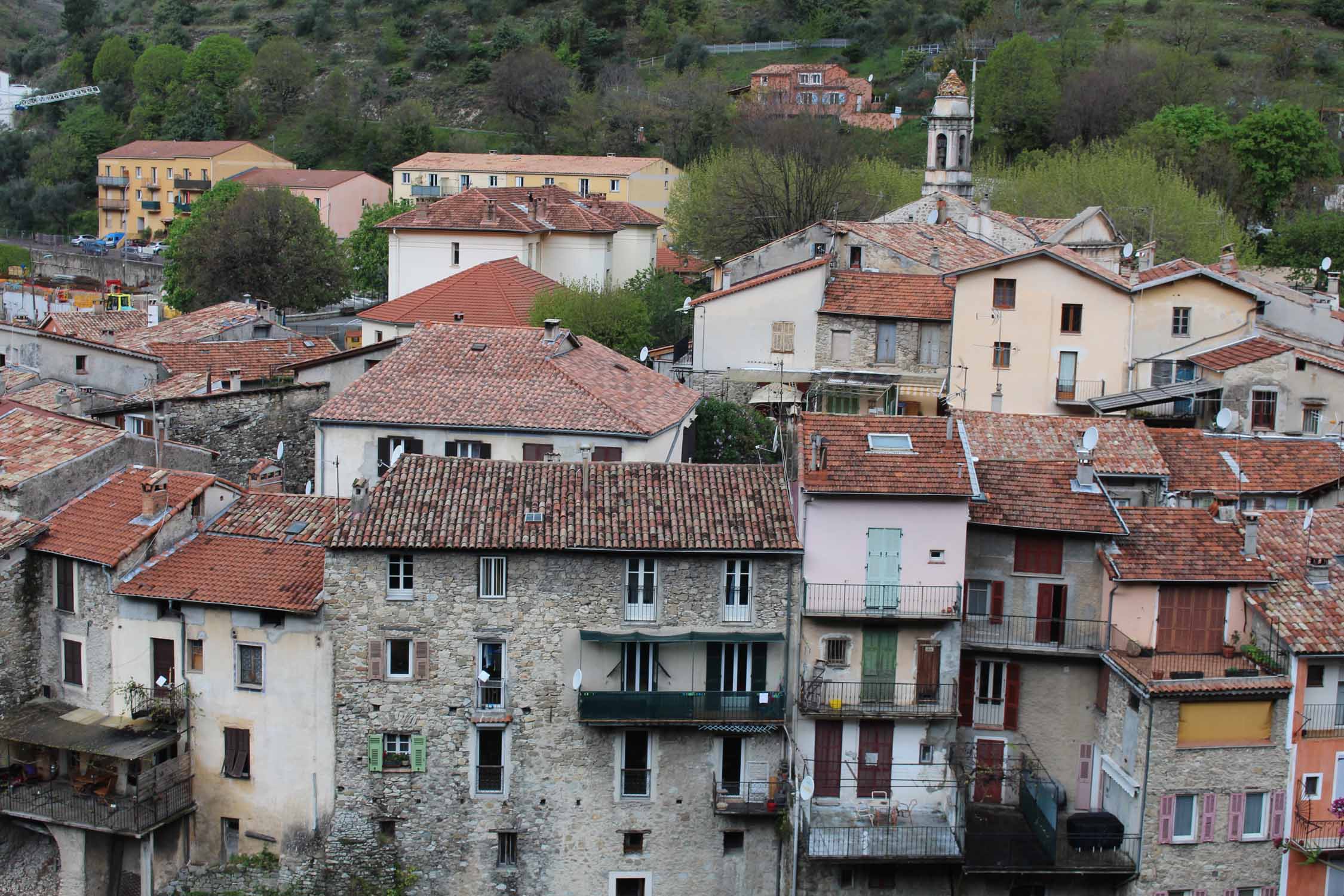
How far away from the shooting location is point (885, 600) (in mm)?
30234

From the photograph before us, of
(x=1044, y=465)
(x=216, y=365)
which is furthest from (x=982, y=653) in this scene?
(x=216, y=365)

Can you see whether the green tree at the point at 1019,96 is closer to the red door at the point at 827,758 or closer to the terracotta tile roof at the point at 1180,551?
the terracotta tile roof at the point at 1180,551

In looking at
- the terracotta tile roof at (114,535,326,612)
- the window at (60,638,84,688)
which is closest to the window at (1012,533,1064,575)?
the terracotta tile roof at (114,535,326,612)

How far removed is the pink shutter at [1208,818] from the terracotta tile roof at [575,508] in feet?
27.6

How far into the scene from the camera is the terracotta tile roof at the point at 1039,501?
101 ft

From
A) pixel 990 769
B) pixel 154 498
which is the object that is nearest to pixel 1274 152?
pixel 990 769

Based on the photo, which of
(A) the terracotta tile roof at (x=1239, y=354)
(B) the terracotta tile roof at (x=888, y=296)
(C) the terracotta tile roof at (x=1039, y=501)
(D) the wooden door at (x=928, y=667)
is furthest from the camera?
(B) the terracotta tile roof at (x=888, y=296)

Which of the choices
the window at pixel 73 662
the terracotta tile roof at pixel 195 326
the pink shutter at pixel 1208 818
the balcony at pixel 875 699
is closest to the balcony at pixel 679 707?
the balcony at pixel 875 699

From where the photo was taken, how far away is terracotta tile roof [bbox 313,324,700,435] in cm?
3731

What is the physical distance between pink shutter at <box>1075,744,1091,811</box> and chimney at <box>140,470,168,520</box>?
1776cm

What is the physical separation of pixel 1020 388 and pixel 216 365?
Result: 72.8 ft

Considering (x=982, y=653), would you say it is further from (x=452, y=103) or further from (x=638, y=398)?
(x=452, y=103)

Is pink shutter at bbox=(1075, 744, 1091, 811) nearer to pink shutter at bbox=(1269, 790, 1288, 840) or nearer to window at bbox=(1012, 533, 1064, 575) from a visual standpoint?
pink shutter at bbox=(1269, 790, 1288, 840)

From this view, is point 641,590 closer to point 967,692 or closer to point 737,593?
point 737,593
